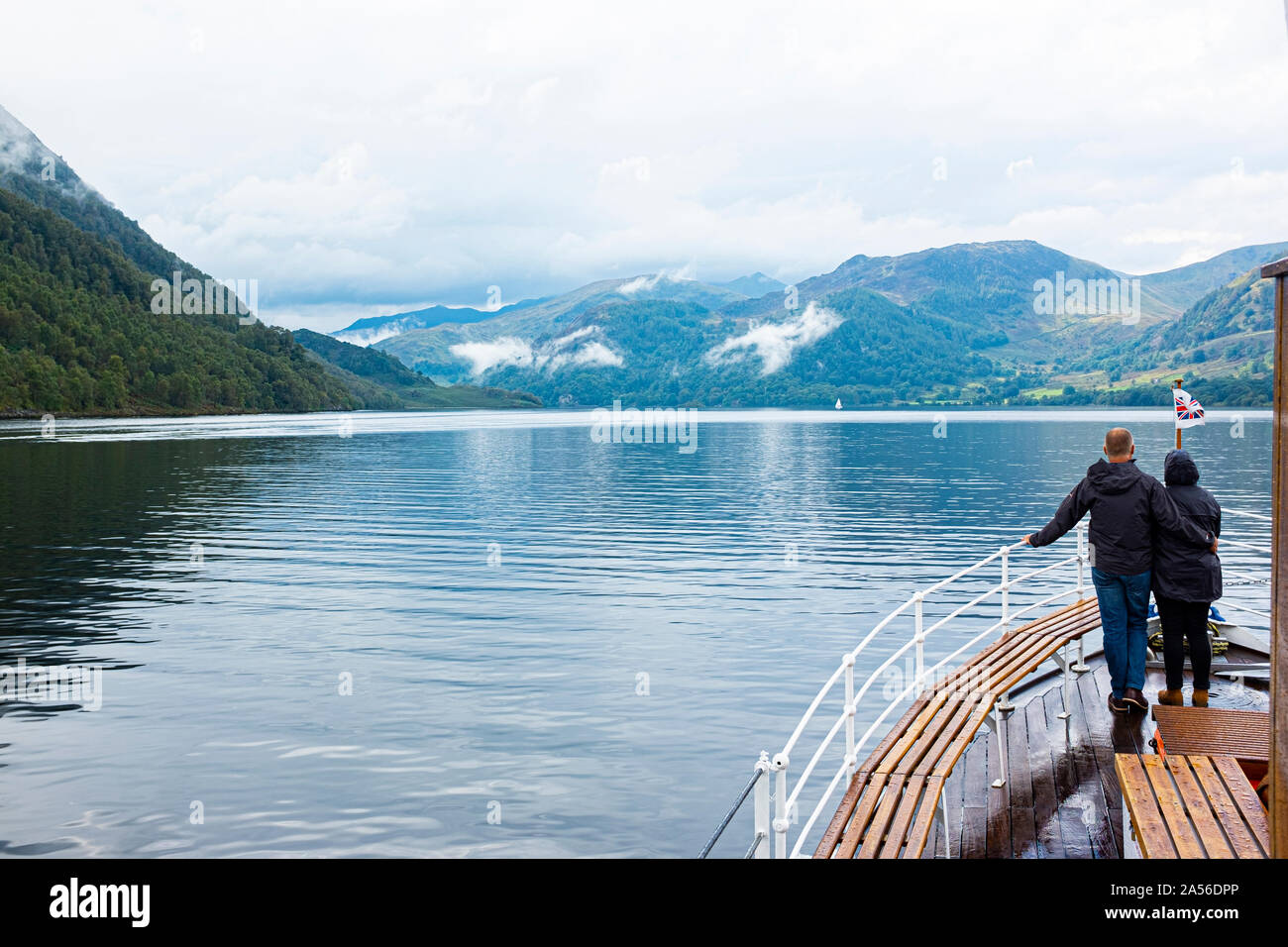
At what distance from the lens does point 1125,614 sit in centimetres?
1048

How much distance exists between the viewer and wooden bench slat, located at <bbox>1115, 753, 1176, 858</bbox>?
6.07m

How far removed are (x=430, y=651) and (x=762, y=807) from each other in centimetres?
1460

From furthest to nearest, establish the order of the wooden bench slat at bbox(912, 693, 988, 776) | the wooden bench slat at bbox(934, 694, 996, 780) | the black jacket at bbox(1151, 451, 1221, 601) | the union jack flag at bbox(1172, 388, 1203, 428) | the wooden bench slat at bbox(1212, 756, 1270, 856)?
the union jack flag at bbox(1172, 388, 1203, 428)
the black jacket at bbox(1151, 451, 1221, 601)
the wooden bench slat at bbox(912, 693, 988, 776)
the wooden bench slat at bbox(934, 694, 996, 780)
the wooden bench slat at bbox(1212, 756, 1270, 856)

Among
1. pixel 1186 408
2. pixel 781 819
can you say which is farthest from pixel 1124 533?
pixel 781 819

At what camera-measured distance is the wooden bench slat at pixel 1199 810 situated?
19.7 feet

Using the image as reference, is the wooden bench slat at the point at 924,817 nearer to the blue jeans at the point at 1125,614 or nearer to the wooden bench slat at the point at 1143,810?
the wooden bench slat at the point at 1143,810

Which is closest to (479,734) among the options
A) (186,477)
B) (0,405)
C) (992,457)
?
(186,477)

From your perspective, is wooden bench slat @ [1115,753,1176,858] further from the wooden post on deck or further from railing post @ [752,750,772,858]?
railing post @ [752,750,772,858]

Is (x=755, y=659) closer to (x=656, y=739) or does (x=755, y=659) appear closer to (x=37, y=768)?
(x=656, y=739)

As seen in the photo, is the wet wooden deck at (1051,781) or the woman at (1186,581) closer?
the wet wooden deck at (1051,781)

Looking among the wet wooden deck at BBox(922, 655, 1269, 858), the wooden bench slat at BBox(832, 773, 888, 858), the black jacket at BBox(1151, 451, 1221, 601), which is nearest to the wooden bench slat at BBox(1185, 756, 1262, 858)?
the wet wooden deck at BBox(922, 655, 1269, 858)

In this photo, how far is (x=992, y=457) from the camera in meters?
86.3

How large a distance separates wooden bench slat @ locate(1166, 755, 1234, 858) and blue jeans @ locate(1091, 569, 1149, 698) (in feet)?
10.2

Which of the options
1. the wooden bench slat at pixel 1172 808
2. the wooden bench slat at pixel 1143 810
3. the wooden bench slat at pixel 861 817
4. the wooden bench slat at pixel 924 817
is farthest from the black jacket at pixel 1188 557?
the wooden bench slat at pixel 861 817
